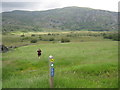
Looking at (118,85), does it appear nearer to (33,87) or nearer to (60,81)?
(60,81)

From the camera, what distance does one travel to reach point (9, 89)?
9.18m

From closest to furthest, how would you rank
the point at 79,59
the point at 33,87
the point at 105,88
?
the point at 33,87
the point at 105,88
the point at 79,59

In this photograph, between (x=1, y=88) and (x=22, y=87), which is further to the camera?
(x=1, y=88)

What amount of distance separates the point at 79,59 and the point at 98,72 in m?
8.47

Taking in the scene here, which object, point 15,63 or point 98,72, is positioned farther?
point 15,63

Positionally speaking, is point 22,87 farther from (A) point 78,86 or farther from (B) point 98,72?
(B) point 98,72

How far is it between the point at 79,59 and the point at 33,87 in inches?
667

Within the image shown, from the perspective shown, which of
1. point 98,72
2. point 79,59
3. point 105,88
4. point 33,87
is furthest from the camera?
point 79,59

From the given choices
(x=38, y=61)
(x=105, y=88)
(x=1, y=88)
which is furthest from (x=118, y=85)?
(x=38, y=61)

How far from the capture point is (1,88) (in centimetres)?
966

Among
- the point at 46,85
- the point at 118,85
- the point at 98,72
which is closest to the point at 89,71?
the point at 98,72

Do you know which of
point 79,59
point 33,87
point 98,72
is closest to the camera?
point 33,87

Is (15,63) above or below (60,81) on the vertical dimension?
below

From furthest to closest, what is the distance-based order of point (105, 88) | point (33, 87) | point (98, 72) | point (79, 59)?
1. point (79, 59)
2. point (98, 72)
3. point (105, 88)
4. point (33, 87)
